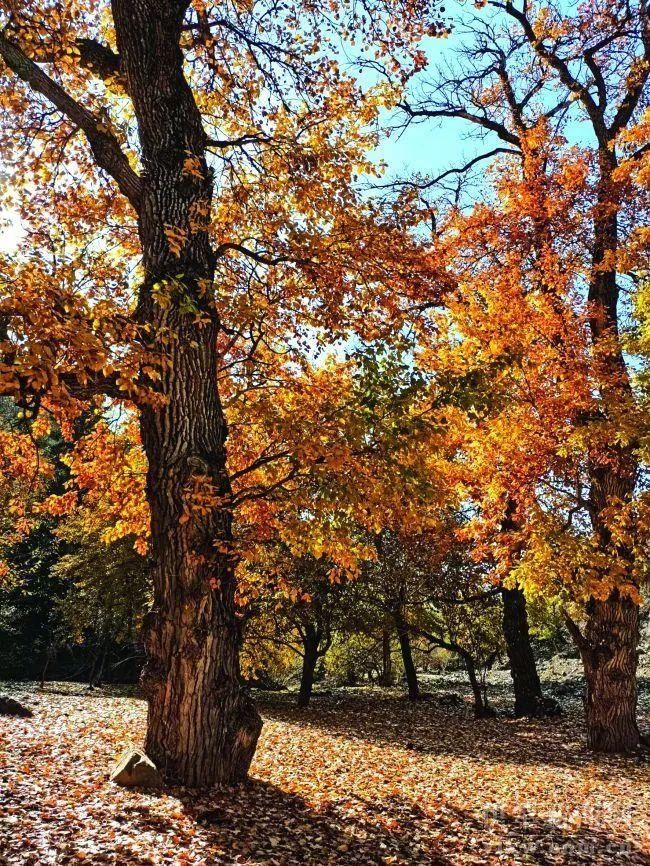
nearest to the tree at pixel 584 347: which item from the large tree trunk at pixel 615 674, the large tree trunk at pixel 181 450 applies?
the large tree trunk at pixel 615 674

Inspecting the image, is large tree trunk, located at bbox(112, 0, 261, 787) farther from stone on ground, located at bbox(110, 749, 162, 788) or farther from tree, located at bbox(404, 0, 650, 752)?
tree, located at bbox(404, 0, 650, 752)

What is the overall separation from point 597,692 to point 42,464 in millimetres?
10011

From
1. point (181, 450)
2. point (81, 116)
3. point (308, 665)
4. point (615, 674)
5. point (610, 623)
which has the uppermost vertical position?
point (81, 116)

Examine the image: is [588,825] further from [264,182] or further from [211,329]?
[264,182]

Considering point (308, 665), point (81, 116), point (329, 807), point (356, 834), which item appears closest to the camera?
point (356, 834)

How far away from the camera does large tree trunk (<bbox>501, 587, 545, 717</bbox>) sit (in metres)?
16.2

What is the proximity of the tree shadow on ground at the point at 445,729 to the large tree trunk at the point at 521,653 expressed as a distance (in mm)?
556

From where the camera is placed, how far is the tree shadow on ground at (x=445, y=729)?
11.2 meters

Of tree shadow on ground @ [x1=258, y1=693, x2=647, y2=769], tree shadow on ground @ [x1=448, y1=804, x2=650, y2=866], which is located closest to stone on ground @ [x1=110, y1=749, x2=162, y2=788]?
tree shadow on ground @ [x1=448, y1=804, x2=650, y2=866]

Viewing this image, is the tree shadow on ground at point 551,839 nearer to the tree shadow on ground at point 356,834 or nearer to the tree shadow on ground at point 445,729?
the tree shadow on ground at point 356,834

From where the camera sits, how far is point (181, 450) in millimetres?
6406

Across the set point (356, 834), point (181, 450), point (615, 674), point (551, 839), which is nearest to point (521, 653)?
point (615, 674)

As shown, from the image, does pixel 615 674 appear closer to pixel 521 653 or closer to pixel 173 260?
pixel 521 653

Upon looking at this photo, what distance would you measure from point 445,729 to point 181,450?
12015 millimetres
